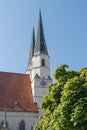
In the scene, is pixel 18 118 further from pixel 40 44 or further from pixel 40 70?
pixel 40 44

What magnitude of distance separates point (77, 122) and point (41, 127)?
217 inches

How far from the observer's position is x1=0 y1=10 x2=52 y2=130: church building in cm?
3819

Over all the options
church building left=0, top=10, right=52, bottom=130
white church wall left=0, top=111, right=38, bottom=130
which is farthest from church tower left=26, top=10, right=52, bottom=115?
white church wall left=0, top=111, right=38, bottom=130

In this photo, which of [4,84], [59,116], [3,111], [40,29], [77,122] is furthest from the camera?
[40,29]

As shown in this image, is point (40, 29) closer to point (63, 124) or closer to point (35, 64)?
point (35, 64)

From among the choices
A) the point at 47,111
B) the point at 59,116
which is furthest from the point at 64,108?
the point at 47,111

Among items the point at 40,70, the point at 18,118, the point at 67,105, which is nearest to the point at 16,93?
the point at 18,118

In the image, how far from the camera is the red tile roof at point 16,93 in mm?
38844

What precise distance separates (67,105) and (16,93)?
22.7 metres

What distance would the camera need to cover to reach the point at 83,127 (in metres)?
17.6

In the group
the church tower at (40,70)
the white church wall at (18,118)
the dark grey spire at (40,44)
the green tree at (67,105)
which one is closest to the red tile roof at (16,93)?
→ the white church wall at (18,118)

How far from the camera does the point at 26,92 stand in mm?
41250

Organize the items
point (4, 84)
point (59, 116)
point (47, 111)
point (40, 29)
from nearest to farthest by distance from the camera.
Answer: point (59, 116), point (47, 111), point (4, 84), point (40, 29)

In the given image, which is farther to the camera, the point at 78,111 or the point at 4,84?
the point at 4,84
